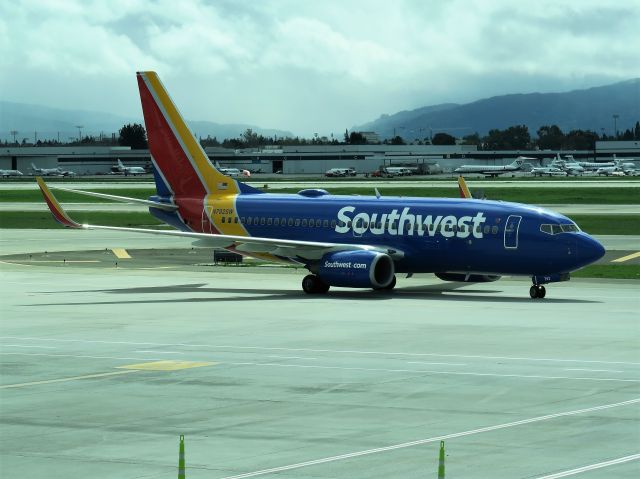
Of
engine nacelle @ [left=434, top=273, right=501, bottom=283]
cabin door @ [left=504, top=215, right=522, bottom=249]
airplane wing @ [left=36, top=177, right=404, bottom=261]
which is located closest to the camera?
cabin door @ [left=504, top=215, right=522, bottom=249]

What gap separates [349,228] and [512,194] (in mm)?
93595

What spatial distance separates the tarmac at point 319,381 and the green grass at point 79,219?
48305 mm

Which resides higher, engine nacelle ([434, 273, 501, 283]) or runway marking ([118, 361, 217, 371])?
engine nacelle ([434, 273, 501, 283])

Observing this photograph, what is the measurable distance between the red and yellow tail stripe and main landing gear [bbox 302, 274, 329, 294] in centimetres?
766

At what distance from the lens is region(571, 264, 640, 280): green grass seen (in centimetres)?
5998

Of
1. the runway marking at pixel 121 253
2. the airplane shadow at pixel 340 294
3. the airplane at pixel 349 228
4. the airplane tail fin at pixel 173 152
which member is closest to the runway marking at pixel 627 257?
the airplane shadow at pixel 340 294

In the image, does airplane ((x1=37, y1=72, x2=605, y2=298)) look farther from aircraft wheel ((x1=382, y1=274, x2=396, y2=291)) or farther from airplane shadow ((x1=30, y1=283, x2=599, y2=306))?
airplane shadow ((x1=30, y1=283, x2=599, y2=306))

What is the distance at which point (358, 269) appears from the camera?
5100cm

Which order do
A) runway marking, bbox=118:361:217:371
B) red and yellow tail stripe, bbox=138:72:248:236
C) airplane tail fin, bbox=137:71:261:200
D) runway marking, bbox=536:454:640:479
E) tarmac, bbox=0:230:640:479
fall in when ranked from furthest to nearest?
airplane tail fin, bbox=137:71:261:200 < red and yellow tail stripe, bbox=138:72:248:236 < runway marking, bbox=118:361:217:371 < tarmac, bbox=0:230:640:479 < runway marking, bbox=536:454:640:479

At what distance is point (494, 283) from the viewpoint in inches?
2308

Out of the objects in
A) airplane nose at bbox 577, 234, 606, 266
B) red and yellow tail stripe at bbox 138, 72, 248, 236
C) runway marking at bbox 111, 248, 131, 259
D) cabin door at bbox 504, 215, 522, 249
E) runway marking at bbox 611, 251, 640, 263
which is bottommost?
runway marking at bbox 111, 248, 131, 259

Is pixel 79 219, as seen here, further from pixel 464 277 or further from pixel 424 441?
pixel 424 441

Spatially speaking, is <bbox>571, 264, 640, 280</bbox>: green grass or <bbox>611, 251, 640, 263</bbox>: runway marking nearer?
<bbox>571, 264, 640, 280</bbox>: green grass

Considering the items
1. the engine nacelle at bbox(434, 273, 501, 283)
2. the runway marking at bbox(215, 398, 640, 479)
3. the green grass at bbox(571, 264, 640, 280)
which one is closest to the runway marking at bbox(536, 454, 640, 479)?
the runway marking at bbox(215, 398, 640, 479)
